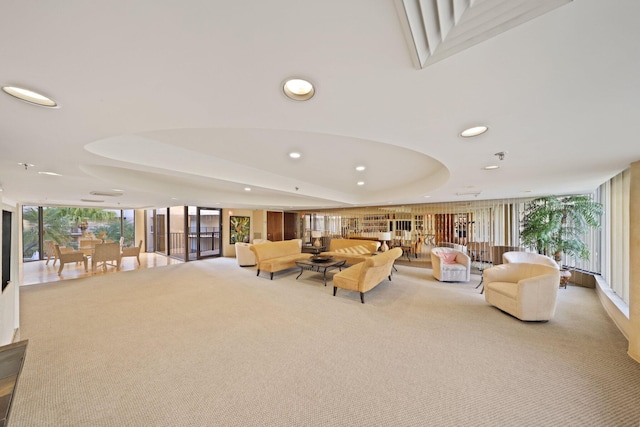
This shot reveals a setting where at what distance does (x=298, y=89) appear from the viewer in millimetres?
1250

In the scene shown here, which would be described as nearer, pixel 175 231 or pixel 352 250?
pixel 352 250

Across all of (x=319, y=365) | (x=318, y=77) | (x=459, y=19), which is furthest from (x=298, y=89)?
(x=319, y=365)

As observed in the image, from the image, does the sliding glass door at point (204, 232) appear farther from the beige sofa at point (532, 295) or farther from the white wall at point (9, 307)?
the beige sofa at point (532, 295)

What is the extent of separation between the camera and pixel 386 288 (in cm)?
494

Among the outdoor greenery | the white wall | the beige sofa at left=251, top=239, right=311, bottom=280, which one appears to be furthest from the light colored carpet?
the beige sofa at left=251, top=239, right=311, bottom=280

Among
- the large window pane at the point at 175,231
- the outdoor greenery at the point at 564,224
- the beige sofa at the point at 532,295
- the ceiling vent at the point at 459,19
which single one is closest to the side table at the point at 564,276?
the outdoor greenery at the point at 564,224

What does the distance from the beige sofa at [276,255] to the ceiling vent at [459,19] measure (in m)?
5.46

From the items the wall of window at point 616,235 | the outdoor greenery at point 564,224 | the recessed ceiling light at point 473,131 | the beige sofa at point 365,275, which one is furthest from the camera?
the outdoor greenery at point 564,224

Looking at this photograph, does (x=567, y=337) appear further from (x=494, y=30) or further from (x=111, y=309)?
(x=111, y=309)

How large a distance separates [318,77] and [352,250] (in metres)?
6.76

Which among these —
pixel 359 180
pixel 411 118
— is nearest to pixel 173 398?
pixel 411 118

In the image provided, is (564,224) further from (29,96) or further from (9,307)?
(9,307)

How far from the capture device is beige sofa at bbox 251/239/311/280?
5.82 metres

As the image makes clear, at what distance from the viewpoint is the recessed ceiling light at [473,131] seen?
1687 millimetres
